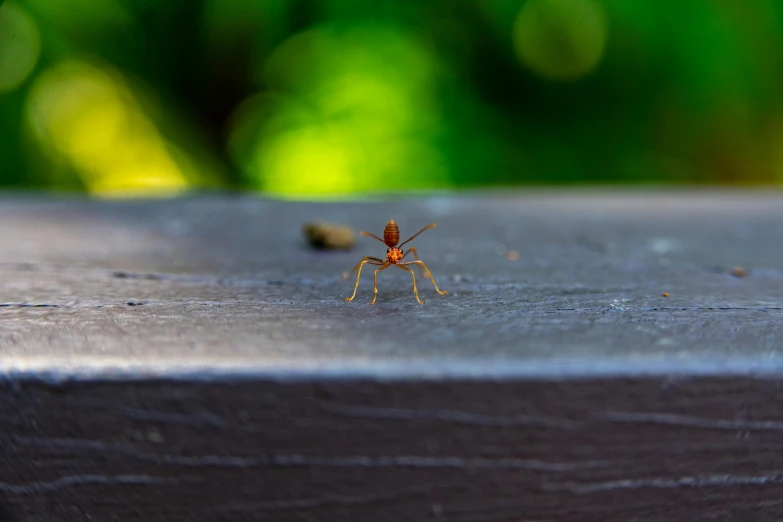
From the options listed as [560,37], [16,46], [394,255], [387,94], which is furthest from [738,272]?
[16,46]

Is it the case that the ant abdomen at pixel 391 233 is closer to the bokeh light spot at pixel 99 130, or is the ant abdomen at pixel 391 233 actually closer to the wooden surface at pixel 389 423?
the wooden surface at pixel 389 423

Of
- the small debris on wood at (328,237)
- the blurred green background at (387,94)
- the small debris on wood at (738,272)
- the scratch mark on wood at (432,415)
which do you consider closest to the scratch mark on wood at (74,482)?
the scratch mark on wood at (432,415)

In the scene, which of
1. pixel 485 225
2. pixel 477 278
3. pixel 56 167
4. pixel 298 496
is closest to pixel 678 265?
pixel 477 278

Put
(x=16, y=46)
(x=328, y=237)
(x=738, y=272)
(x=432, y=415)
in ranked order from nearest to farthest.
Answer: (x=432, y=415) → (x=738, y=272) → (x=328, y=237) → (x=16, y=46)

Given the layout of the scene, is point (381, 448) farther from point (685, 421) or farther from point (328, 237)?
point (328, 237)

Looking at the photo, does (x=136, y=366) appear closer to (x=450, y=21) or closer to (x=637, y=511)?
(x=637, y=511)

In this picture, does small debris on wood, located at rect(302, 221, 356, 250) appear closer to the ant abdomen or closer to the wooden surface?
the ant abdomen
